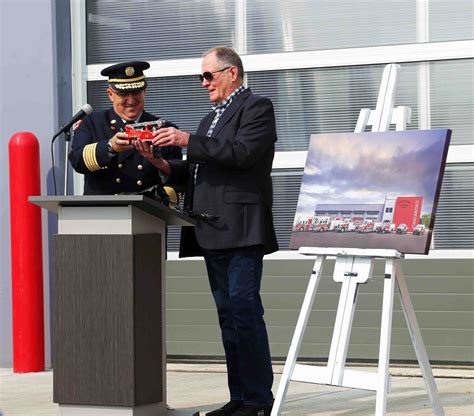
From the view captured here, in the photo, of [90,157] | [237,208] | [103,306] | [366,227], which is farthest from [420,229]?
[90,157]

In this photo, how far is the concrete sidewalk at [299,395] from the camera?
18.7ft

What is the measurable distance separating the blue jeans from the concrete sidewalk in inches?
13.7

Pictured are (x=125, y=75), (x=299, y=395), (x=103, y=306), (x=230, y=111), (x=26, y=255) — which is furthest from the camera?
(x=26, y=255)

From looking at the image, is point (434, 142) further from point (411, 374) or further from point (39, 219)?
point (39, 219)

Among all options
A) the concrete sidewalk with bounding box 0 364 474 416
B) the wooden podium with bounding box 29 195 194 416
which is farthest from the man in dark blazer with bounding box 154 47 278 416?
the wooden podium with bounding box 29 195 194 416

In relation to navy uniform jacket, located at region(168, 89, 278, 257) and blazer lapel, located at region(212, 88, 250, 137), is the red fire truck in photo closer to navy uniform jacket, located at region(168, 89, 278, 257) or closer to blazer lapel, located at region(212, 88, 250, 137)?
navy uniform jacket, located at region(168, 89, 278, 257)

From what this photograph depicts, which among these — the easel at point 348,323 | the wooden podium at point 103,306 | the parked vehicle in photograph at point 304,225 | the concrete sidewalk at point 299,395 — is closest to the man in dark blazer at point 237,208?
the parked vehicle in photograph at point 304,225

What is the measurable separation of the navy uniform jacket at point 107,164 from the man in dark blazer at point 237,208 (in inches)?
5.5

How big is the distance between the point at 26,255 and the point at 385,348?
10.4 ft

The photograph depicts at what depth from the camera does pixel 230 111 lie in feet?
17.3

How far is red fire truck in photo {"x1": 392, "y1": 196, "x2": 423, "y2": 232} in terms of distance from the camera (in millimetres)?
4895

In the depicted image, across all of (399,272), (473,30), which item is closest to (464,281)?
(473,30)

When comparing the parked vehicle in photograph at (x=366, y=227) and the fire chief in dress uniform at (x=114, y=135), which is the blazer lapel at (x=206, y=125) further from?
the parked vehicle in photograph at (x=366, y=227)

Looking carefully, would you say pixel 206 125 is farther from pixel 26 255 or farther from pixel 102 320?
pixel 26 255
